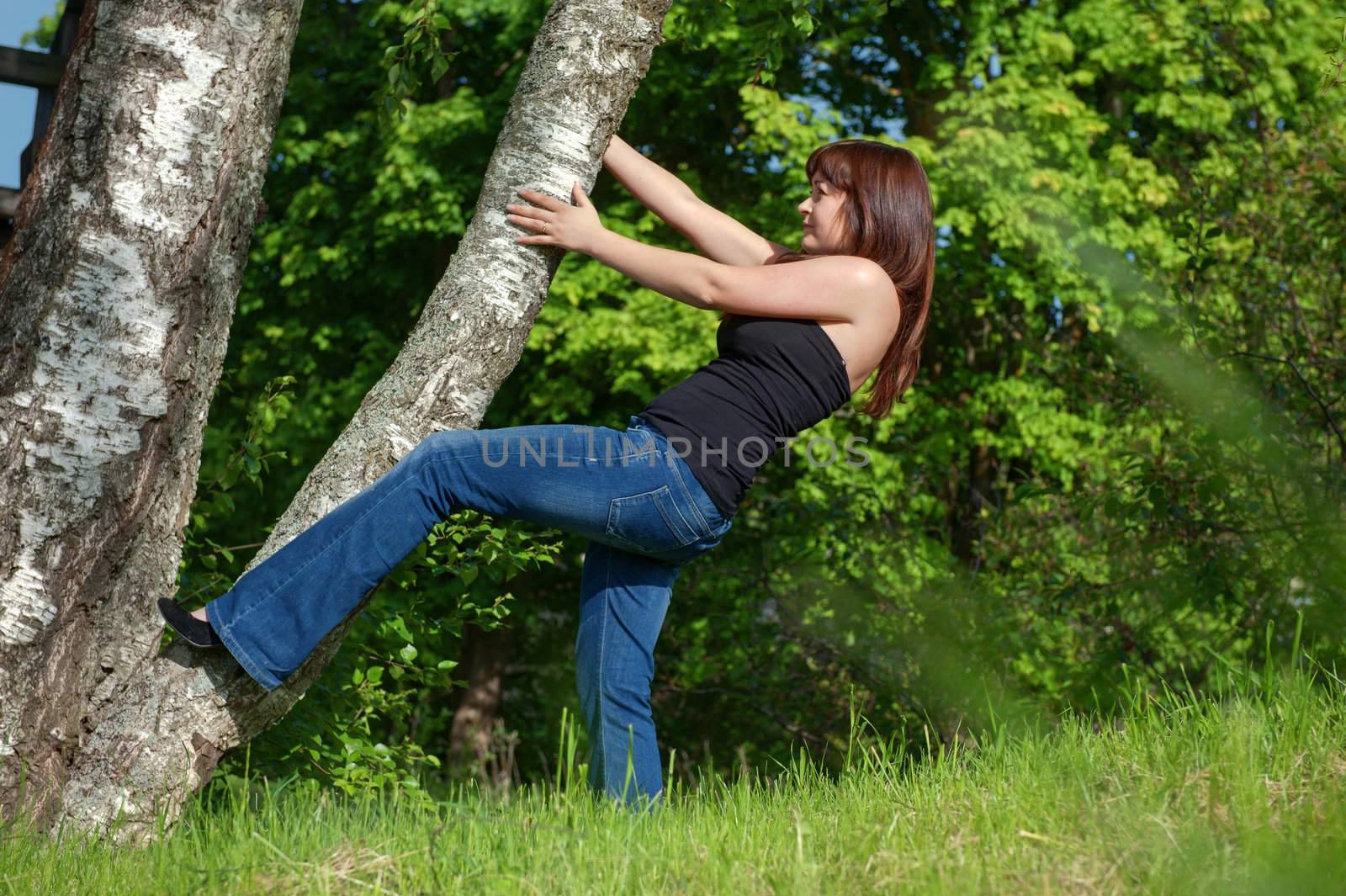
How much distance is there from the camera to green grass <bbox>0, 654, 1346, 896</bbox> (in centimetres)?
208

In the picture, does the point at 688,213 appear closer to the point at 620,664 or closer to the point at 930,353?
the point at 620,664

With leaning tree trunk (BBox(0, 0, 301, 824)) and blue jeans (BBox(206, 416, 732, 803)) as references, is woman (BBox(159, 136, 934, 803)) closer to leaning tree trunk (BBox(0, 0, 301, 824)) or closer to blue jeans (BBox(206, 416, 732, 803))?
blue jeans (BBox(206, 416, 732, 803))

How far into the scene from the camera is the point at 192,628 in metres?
2.66

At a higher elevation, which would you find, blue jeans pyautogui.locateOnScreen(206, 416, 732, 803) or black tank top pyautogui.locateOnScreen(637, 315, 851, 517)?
black tank top pyautogui.locateOnScreen(637, 315, 851, 517)

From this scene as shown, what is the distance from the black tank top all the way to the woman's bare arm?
0.37 meters

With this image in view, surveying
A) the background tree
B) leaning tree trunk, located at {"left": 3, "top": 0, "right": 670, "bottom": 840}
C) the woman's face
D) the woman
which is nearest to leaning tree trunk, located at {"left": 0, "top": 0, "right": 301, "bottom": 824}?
leaning tree trunk, located at {"left": 3, "top": 0, "right": 670, "bottom": 840}

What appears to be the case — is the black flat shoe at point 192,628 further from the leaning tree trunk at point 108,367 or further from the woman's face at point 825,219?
the woman's face at point 825,219

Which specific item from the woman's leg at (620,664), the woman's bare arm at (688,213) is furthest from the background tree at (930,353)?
the woman's bare arm at (688,213)

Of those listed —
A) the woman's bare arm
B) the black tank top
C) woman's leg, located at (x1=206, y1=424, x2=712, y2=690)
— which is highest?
the woman's bare arm

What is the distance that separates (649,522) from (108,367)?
1.29 meters

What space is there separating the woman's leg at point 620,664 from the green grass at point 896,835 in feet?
0.63

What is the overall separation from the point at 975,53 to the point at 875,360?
736cm

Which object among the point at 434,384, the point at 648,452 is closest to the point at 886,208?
the point at 648,452

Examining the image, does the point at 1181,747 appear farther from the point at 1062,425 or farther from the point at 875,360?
the point at 1062,425
